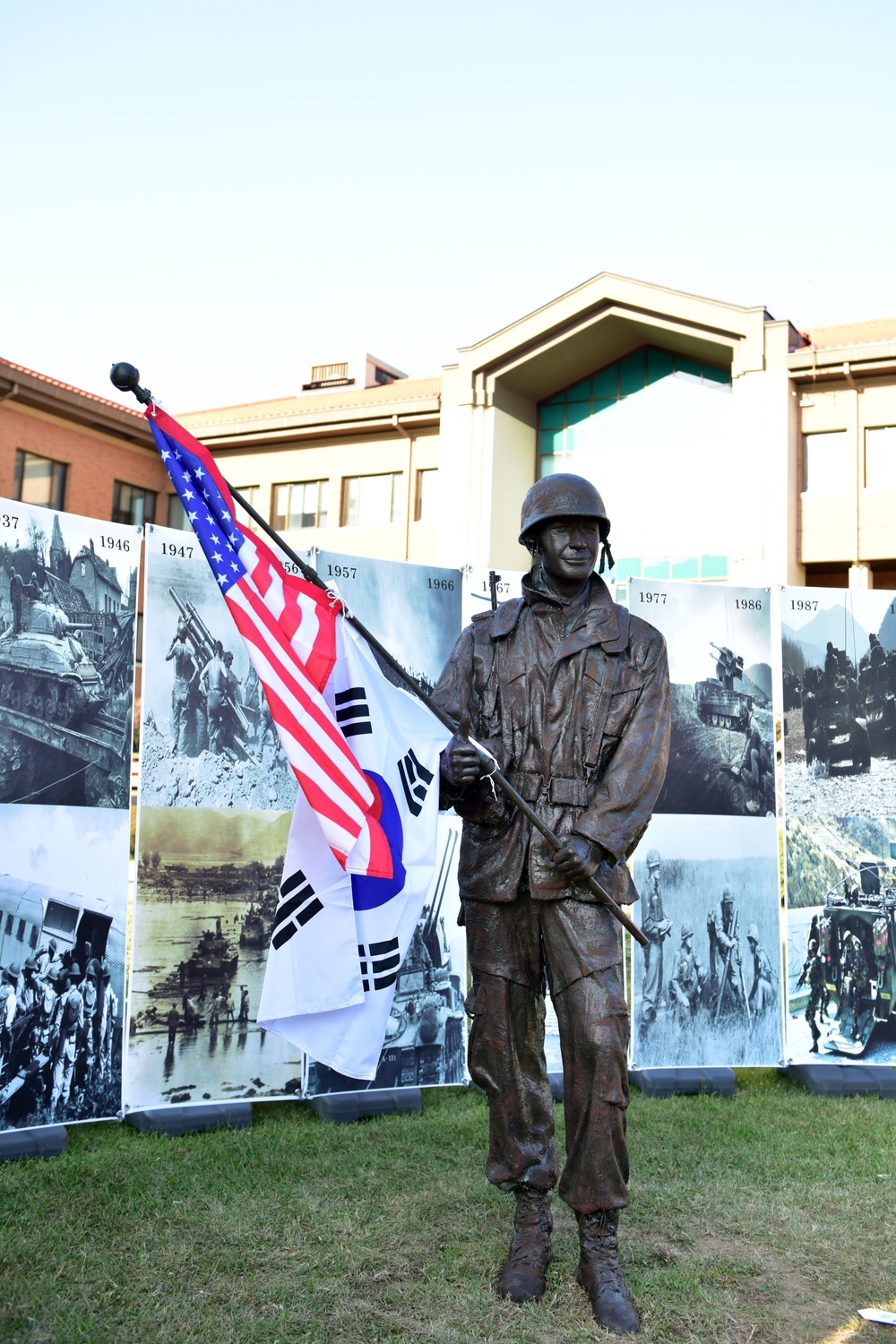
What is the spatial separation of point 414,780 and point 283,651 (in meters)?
0.89

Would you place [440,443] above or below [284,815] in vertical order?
above

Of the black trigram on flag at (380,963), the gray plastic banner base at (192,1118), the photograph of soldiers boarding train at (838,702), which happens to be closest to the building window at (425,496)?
the photograph of soldiers boarding train at (838,702)

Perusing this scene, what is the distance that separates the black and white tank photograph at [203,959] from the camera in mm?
6445

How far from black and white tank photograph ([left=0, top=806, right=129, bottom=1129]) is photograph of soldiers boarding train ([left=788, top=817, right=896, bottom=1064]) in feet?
13.6

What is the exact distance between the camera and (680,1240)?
15.8 ft

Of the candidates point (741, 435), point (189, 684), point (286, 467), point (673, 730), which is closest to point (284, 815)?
point (189, 684)

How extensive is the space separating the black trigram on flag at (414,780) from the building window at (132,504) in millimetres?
27224

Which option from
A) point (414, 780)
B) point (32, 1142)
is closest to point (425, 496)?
point (32, 1142)

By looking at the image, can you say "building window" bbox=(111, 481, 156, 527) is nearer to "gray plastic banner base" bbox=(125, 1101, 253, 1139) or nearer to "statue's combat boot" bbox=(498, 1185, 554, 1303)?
"gray plastic banner base" bbox=(125, 1101, 253, 1139)

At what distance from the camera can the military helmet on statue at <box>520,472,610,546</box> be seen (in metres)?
4.54

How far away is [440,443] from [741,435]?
23.4 feet

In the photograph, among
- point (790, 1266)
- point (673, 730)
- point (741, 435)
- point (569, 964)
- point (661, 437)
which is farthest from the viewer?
point (661, 437)

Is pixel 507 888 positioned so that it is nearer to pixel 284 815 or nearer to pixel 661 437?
pixel 284 815

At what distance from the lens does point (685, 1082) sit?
7691 millimetres
